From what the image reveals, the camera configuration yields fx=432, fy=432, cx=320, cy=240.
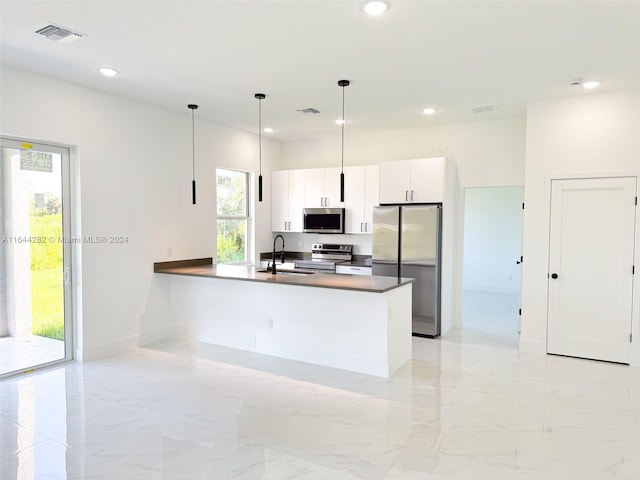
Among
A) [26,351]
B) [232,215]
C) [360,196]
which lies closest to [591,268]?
[360,196]

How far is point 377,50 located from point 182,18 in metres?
1.46

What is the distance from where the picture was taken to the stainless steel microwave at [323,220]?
254 inches

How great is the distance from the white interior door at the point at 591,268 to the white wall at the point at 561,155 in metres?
0.09

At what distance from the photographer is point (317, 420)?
3203mm

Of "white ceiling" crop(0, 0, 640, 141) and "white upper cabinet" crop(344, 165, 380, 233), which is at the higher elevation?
"white ceiling" crop(0, 0, 640, 141)

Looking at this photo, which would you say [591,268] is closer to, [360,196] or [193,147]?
[360,196]

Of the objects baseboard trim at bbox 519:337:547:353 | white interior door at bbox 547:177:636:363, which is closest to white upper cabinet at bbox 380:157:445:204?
white interior door at bbox 547:177:636:363

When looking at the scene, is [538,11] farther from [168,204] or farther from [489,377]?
[168,204]

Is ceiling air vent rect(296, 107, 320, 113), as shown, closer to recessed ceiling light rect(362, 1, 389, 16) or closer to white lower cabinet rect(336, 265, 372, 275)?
white lower cabinet rect(336, 265, 372, 275)

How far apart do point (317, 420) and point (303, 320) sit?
146 cm

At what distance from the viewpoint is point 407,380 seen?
159 inches

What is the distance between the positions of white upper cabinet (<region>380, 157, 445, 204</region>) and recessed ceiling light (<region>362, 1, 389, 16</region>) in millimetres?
2996

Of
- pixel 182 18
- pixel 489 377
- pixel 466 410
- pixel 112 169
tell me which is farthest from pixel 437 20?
pixel 112 169

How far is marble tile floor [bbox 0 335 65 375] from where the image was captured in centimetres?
412
